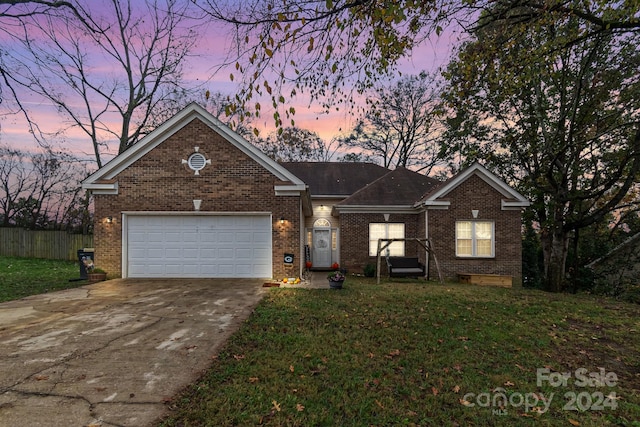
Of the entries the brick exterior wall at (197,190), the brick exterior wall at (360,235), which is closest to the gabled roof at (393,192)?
the brick exterior wall at (360,235)

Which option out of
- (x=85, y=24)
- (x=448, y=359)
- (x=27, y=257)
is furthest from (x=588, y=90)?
(x=27, y=257)

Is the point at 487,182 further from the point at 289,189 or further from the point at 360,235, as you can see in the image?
the point at 289,189

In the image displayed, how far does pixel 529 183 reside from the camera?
14.6 m

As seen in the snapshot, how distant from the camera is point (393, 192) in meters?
17.5

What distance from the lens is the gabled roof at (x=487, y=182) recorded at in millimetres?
14531

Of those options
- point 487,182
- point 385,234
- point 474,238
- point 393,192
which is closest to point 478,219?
point 474,238

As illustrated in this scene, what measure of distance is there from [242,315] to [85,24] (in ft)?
28.5

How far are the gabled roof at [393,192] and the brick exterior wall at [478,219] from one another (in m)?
2.21

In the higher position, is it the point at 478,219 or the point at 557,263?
the point at 478,219

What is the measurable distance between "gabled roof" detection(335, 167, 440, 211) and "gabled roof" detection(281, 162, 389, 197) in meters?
2.41

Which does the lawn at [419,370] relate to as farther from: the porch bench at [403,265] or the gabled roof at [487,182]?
the gabled roof at [487,182]

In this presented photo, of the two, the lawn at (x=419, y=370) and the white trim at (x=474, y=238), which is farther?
the white trim at (x=474, y=238)

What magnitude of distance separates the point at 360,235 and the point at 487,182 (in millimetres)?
6340

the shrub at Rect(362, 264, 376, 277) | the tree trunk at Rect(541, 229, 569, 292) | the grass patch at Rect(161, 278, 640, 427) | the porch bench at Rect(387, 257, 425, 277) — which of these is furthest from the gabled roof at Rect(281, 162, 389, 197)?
the grass patch at Rect(161, 278, 640, 427)
